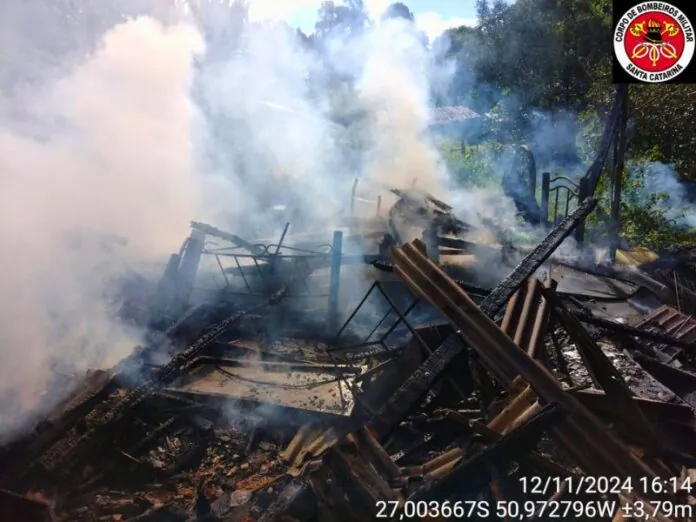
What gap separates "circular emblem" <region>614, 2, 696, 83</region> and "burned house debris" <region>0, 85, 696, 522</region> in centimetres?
555

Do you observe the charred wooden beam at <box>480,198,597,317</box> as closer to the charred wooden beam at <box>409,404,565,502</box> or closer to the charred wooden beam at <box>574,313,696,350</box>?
the charred wooden beam at <box>574,313,696,350</box>

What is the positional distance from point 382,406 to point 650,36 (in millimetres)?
11916

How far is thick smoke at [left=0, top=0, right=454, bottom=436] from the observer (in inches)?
291

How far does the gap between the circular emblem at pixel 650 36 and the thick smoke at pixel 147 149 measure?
6.29 meters

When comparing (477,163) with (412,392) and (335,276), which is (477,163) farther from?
(412,392)

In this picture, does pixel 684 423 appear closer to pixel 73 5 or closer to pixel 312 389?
pixel 312 389

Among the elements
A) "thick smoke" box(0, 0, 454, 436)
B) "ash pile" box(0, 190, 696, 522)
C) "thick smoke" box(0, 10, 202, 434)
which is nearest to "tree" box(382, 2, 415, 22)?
"thick smoke" box(0, 0, 454, 436)

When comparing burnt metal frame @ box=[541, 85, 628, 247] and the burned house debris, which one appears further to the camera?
burnt metal frame @ box=[541, 85, 628, 247]

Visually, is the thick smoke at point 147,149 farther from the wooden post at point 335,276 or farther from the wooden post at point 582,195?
the wooden post at point 582,195

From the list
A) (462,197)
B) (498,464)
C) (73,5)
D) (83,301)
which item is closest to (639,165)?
(462,197)

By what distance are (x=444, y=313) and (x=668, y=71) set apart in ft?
41.4

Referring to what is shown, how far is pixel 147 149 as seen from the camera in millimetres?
12609

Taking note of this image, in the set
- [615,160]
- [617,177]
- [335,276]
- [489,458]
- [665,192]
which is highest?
[615,160]

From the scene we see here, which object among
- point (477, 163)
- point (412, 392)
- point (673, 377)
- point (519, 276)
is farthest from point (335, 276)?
point (477, 163)
